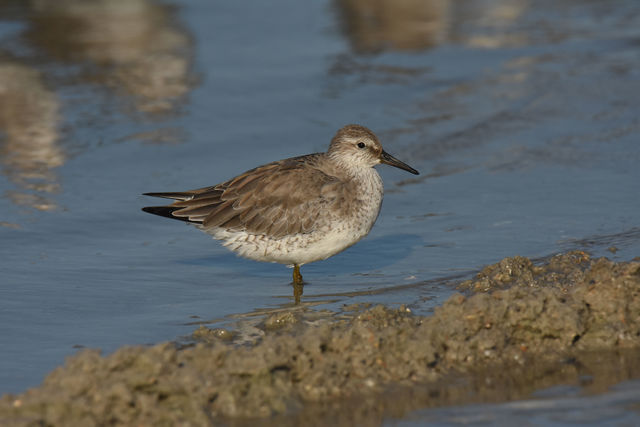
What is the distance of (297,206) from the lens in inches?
284

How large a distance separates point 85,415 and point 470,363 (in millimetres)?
2104

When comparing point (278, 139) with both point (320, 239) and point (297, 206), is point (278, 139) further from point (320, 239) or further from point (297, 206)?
point (320, 239)

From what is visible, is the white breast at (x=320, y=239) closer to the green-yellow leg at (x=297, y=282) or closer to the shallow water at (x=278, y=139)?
the green-yellow leg at (x=297, y=282)

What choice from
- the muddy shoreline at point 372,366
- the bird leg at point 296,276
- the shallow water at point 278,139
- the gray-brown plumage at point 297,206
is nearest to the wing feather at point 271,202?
the gray-brown plumage at point 297,206

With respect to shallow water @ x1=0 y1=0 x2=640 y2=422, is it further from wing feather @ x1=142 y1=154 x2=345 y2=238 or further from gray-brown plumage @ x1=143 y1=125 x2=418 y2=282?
wing feather @ x1=142 y1=154 x2=345 y2=238

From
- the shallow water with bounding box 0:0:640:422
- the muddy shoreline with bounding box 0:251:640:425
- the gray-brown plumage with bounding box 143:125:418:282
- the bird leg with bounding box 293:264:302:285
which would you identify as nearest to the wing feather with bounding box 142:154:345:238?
the gray-brown plumage with bounding box 143:125:418:282

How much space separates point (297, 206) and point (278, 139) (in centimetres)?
378

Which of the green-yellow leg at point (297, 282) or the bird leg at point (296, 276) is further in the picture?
the bird leg at point (296, 276)

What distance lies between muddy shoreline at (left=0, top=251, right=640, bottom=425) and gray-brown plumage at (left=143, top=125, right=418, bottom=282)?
116 centimetres

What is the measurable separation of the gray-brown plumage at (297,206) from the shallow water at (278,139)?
376 mm

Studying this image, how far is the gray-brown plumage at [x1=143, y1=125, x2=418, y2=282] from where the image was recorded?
7.14 meters

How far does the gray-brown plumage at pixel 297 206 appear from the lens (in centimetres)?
714

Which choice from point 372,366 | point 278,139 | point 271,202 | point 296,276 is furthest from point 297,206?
point 278,139

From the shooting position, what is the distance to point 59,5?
57.8 ft
